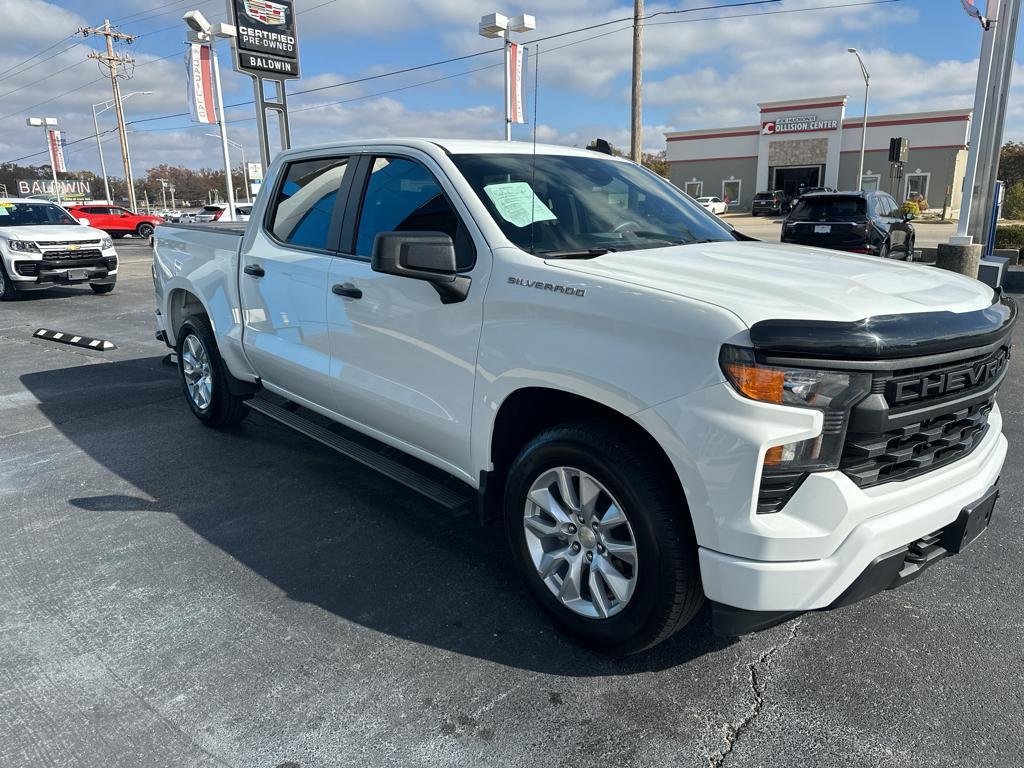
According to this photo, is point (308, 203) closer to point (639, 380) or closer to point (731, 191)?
point (639, 380)

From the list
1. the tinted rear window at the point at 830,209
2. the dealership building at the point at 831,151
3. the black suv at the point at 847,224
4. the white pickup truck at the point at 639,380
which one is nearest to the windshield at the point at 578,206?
the white pickup truck at the point at 639,380

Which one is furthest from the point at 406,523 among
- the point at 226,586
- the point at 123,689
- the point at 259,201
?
the point at 259,201

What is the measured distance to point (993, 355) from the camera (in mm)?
2648

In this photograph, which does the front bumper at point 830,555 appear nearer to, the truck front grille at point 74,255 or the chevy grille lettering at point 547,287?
the chevy grille lettering at point 547,287

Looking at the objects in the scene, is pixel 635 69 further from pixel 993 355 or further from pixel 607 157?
pixel 993 355

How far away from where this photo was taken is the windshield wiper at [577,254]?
9.61 ft

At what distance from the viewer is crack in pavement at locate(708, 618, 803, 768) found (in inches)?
92.0

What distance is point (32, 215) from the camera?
1374 cm

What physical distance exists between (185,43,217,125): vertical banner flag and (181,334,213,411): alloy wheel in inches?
841

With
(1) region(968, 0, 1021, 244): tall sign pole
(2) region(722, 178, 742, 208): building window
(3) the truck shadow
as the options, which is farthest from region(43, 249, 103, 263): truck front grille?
(2) region(722, 178, 742, 208): building window

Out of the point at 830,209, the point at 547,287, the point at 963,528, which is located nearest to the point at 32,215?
the point at 547,287

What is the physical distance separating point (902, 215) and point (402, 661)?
51.3ft

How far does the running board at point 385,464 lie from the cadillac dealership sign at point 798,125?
5173 centimetres

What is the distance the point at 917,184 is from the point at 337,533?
178ft
